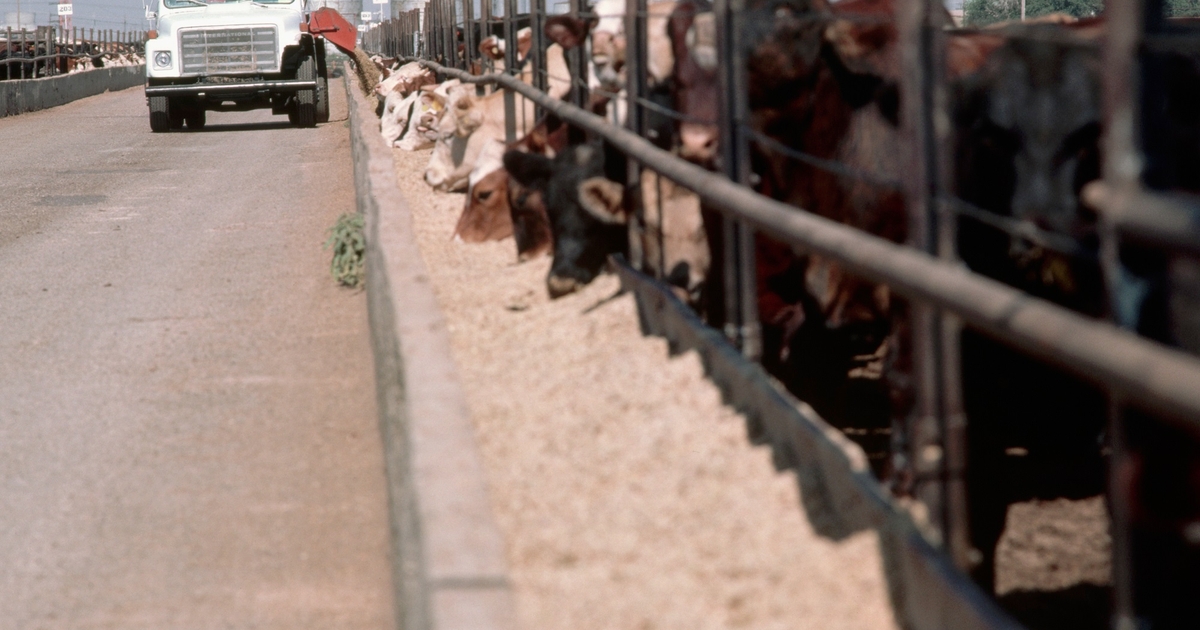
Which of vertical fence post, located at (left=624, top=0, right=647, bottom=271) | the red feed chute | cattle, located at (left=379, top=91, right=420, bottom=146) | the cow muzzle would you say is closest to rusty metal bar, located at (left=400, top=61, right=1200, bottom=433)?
vertical fence post, located at (left=624, top=0, right=647, bottom=271)

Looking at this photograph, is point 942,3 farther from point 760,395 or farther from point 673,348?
point 673,348

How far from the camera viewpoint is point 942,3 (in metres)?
3.14

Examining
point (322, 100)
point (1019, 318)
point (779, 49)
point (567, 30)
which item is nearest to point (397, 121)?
point (322, 100)

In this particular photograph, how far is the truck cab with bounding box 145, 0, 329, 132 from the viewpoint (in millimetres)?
22750

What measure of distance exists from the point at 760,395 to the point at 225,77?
806 inches

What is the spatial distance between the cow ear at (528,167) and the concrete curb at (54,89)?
22207mm

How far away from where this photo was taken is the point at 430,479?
12.0 ft

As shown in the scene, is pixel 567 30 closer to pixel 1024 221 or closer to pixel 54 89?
pixel 1024 221

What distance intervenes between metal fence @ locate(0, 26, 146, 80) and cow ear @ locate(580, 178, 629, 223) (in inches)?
1013

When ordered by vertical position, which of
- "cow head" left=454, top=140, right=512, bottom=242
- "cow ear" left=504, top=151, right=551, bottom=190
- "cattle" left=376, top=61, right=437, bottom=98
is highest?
"cattle" left=376, top=61, right=437, bottom=98

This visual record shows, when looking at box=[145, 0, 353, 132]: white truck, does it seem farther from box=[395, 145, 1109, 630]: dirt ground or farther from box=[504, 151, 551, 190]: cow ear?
box=[395, 145, 1109, 630]: dirt ground

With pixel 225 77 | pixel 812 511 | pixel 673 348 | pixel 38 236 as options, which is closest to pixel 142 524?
pixel 673 348

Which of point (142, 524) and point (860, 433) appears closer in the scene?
point (142, 524)

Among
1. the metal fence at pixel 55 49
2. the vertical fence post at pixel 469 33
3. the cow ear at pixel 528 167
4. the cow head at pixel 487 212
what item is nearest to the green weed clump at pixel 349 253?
the cow head at pixel 487 212
